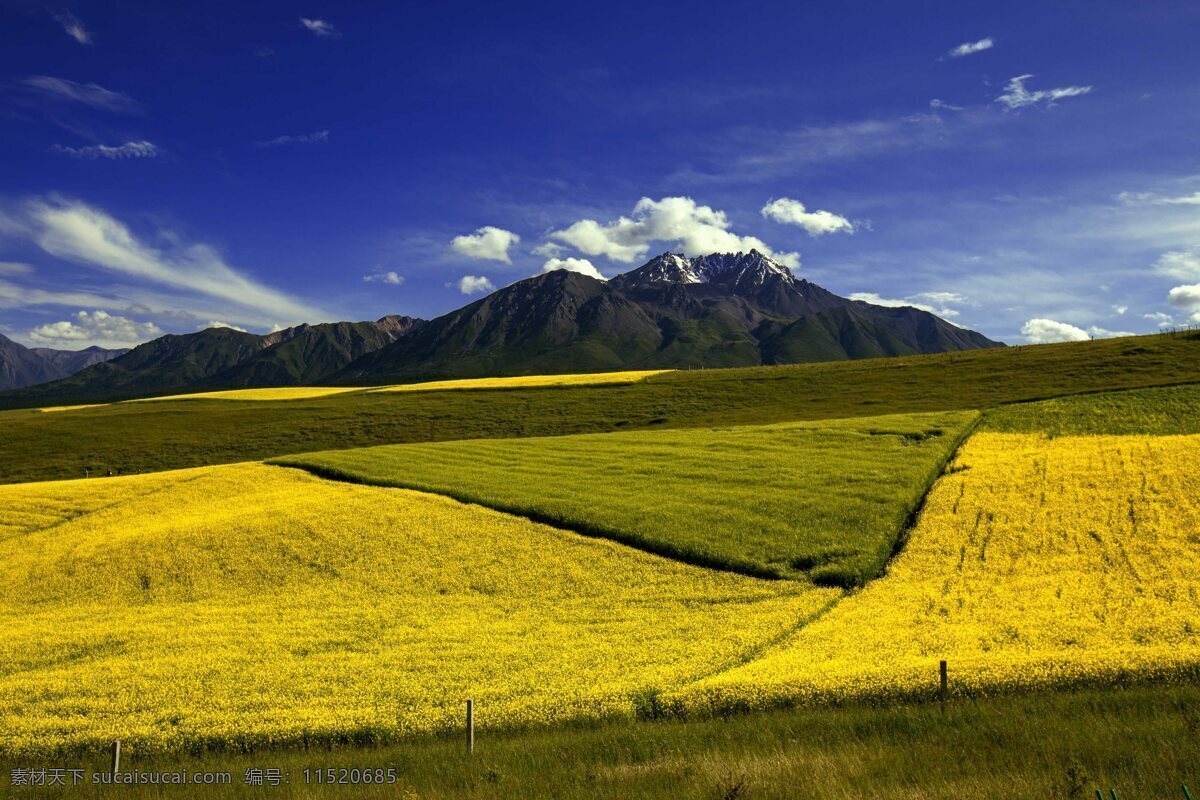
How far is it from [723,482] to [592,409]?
42.6 meters

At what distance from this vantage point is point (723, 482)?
35.2m

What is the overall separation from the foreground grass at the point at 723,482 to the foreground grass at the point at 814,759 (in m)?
10.4

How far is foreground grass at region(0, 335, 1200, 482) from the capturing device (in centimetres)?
6206

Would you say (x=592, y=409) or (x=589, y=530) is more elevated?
(x=592, y=409)

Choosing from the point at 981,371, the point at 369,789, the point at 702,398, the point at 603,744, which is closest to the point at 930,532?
the point at 603,744

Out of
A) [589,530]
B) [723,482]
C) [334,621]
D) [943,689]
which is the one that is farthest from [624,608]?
[723,482]

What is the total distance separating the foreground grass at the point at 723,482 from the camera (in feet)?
84.4

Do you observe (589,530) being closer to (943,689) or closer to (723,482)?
(723,482)

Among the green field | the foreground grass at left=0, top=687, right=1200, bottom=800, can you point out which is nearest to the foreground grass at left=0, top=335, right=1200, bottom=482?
the green field

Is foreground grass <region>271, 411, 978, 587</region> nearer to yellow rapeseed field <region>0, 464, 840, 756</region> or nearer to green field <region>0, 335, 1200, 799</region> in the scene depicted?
green field <region>0, 335, 1200, 799</region>

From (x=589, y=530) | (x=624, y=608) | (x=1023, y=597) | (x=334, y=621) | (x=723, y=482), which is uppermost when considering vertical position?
(x=723, y=482)

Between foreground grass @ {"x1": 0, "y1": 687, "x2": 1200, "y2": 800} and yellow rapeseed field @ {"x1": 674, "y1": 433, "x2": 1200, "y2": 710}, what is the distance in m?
1.11

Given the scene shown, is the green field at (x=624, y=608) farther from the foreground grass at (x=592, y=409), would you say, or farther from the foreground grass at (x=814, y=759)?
the foreground grass at (x=592, y=409)

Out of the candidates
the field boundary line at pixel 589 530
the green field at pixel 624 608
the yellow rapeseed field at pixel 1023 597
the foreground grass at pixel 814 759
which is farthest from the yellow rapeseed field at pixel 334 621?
the yellow rapeseed field at pixel 1023 597
